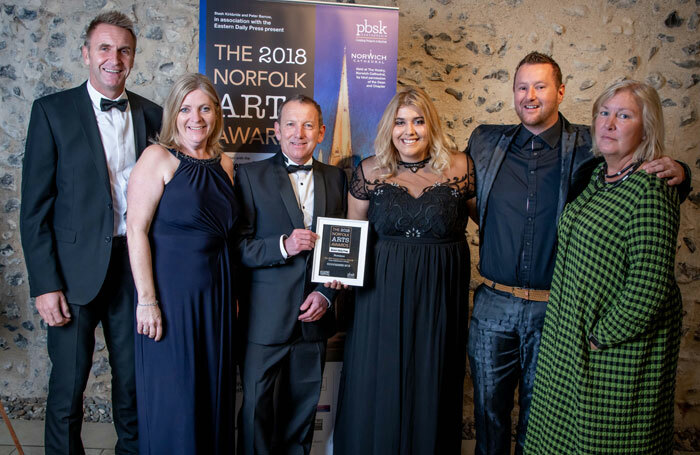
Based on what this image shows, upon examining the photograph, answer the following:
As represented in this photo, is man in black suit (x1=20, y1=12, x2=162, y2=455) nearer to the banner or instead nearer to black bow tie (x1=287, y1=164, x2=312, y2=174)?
the banner

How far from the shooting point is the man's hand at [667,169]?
1918mm

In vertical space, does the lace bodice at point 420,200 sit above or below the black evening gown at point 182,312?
above

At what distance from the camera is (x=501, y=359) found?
7.94 feet

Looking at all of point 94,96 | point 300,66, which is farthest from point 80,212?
point 300,66

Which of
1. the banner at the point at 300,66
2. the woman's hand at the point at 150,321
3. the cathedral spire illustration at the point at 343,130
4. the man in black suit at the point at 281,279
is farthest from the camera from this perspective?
the cathedral spire illustration at the point at 343,130

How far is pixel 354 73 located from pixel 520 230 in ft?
4.53

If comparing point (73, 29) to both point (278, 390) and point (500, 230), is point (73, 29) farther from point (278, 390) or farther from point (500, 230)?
point (500, 230)

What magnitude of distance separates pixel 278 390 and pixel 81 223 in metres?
1.22

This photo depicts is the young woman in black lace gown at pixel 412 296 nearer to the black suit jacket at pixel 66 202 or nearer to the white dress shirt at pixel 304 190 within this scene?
the white dress shirt at pixel 304 190

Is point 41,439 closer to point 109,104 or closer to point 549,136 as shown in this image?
point 109,104

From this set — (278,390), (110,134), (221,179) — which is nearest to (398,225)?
(221,179)

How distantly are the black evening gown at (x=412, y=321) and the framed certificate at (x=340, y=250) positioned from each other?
10 centimetres

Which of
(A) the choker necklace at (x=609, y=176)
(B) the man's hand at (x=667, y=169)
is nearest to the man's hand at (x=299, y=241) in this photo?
(A) the choker necklace at (x=609, y=176)

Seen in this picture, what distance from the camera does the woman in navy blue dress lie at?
7.40 ft
